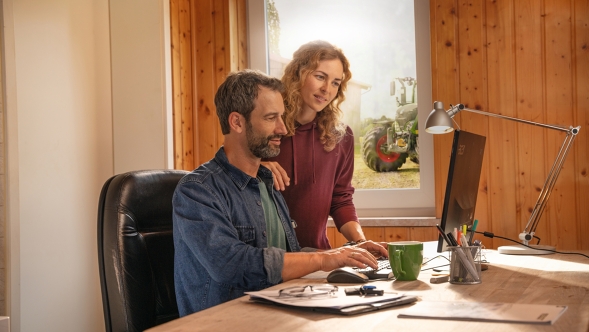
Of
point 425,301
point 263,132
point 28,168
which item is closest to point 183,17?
point 28,168

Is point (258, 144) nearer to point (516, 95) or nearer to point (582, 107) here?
point (516, 95)

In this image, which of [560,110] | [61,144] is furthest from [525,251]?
[61,144]

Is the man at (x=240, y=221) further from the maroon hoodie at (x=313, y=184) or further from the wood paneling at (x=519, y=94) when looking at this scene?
the wood paneling at (x=519, y=94)

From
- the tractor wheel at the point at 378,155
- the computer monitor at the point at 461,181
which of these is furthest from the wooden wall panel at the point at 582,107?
the computer monitor at the point at 461,181

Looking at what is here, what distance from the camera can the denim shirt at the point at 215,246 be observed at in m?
1.53

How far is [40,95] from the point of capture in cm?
274

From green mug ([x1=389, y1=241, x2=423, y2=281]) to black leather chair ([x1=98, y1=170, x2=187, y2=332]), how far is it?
0.60 m

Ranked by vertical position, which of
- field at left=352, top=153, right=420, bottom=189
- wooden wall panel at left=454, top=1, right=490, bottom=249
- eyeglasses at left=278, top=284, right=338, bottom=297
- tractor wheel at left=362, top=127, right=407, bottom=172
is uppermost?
wooden wall panel at left=454, top=1, right=490, bottom=249

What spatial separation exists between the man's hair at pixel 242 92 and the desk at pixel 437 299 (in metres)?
0.53

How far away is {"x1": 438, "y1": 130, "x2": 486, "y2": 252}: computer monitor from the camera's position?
1868 mm

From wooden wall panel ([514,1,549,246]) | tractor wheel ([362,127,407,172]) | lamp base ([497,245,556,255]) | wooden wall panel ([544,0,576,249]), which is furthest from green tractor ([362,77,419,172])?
lamp base ([497,245,556,255])

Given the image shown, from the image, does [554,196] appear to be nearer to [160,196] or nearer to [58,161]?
[160,196]

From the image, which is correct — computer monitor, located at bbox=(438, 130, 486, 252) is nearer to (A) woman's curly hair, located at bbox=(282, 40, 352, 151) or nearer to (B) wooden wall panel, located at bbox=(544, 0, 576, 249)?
(A) woman's curly hair, located at bbox=(282, 40, 352, 151)

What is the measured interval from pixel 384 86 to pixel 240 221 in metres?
1.97
